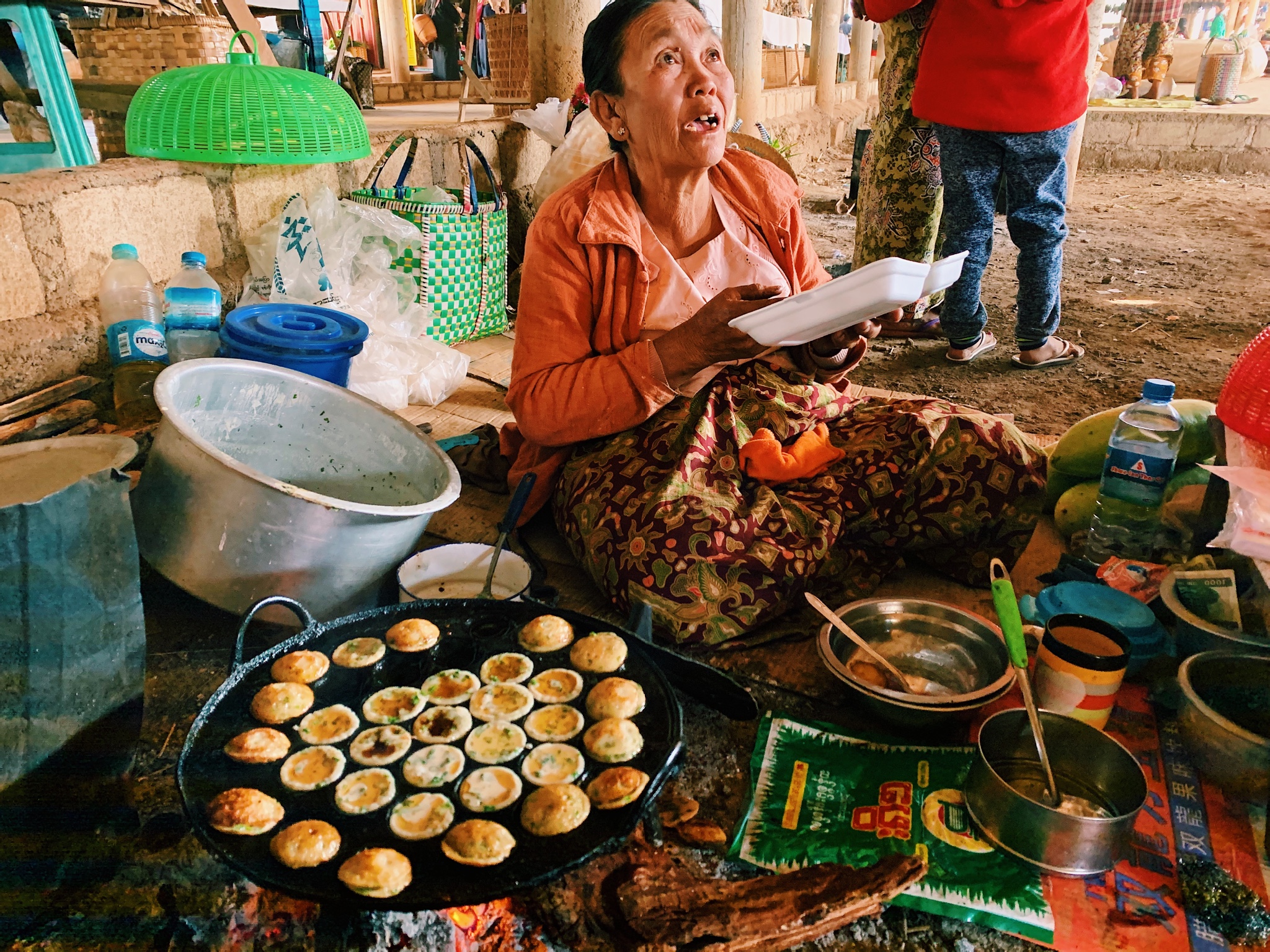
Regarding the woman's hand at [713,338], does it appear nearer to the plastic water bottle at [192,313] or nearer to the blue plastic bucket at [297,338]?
the blue plastic bucket at [297,338]

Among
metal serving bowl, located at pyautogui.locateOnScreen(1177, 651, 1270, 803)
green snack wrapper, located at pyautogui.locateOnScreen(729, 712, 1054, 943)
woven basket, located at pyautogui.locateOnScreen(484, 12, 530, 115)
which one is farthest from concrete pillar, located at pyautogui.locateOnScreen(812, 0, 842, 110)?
green snack wrapper, located at pyautogui.locateOnScreen(729, 712, 1054, 943)

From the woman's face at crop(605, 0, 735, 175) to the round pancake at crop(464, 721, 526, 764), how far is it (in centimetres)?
144

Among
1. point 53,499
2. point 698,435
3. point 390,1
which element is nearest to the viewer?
point 53,499

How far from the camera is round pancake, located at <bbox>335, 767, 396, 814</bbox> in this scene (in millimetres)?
1262

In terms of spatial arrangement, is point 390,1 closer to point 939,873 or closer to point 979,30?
point 979,30

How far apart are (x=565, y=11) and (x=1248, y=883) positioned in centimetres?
495

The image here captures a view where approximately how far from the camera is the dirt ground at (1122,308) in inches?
152

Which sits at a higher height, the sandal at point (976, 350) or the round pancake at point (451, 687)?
the round pancake at point (451, 687)

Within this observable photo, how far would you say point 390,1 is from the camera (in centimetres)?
1045

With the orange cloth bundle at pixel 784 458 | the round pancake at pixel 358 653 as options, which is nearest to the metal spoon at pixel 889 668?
the orange cloth bundle at pixel 784 458

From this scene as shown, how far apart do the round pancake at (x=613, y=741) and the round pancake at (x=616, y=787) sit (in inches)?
1.3

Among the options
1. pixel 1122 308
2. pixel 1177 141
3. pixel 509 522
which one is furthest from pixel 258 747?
pixel 1177 141

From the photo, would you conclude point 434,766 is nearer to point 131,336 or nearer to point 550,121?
point 131,336

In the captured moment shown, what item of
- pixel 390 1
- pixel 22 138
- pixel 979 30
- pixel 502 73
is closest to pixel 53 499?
pixel 22 138
